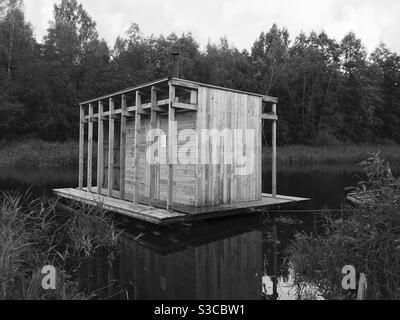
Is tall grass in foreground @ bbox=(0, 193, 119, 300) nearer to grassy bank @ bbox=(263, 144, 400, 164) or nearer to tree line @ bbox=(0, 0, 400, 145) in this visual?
grassy bank @ bbox=(263, 144, 400, 164)

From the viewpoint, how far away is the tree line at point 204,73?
102 ft

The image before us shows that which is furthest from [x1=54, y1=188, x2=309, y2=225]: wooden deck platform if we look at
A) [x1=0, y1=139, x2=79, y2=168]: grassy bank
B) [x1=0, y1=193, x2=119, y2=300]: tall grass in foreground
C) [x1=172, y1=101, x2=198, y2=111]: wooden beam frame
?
[x1=0, y1=139, x2=79, y2=168]: grassy bank

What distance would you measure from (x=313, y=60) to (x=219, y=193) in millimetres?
34810

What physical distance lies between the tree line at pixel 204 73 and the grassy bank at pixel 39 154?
276 centimetres

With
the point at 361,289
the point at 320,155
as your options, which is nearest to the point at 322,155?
the point at 320,155

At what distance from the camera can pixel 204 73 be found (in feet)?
130

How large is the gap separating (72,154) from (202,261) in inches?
877

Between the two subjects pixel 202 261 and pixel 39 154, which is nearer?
pixel 202 261

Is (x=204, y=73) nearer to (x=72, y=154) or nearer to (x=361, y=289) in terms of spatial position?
(x=72, y=154)

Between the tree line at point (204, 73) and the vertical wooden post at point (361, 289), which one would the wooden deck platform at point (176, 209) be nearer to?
the vertical wooden post at point (361, 289)
